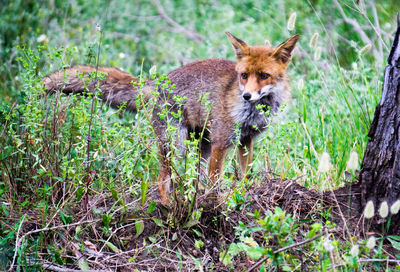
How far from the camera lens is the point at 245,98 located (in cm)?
482

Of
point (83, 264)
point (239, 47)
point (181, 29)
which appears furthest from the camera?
point (181, 29)

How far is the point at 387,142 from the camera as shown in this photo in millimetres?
3262

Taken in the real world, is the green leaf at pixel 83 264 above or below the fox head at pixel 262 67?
below

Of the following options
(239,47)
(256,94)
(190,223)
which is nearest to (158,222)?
(190,223)

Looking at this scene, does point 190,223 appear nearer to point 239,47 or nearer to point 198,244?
point 198,244

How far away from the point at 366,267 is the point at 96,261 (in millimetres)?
1837

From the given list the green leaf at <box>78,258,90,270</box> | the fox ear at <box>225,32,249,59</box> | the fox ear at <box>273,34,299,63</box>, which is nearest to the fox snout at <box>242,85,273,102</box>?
the fox ear at <box>273,34,299,63</box>

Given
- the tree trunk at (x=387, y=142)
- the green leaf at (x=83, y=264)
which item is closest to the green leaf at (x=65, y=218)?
the green leaf at (x=83, y=264)

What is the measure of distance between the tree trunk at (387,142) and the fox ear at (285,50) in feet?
5.79

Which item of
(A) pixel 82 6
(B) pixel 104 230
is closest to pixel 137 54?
(A) pixel 82 6

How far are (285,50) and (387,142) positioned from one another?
2.09 metres

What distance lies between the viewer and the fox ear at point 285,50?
4951 millimetres

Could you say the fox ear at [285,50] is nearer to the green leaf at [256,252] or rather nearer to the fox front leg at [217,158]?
the fox front leg at [217,158]

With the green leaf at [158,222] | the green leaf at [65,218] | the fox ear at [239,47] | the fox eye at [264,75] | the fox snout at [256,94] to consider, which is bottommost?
the green leaf at [158,222]
